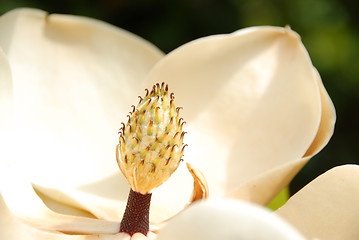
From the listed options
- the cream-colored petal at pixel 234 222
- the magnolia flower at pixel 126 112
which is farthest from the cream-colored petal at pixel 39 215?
the cream-colored petal at pixel 234 222

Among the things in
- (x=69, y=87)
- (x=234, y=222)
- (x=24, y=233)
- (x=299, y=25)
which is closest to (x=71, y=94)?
(x=69, y=87)

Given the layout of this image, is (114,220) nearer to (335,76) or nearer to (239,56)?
(239,56)

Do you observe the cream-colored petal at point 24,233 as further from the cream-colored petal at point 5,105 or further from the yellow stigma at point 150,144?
the cream-colored petal at point 5,105

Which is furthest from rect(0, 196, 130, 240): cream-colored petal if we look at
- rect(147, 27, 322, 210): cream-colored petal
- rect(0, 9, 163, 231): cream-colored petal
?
rect(147, 27, 322, 210): cream-colored petal

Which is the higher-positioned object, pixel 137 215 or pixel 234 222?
pixel 234 222

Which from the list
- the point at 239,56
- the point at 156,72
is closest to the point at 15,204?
the point at 156,72

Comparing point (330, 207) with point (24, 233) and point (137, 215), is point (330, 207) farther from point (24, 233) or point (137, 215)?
point (24, 233)
